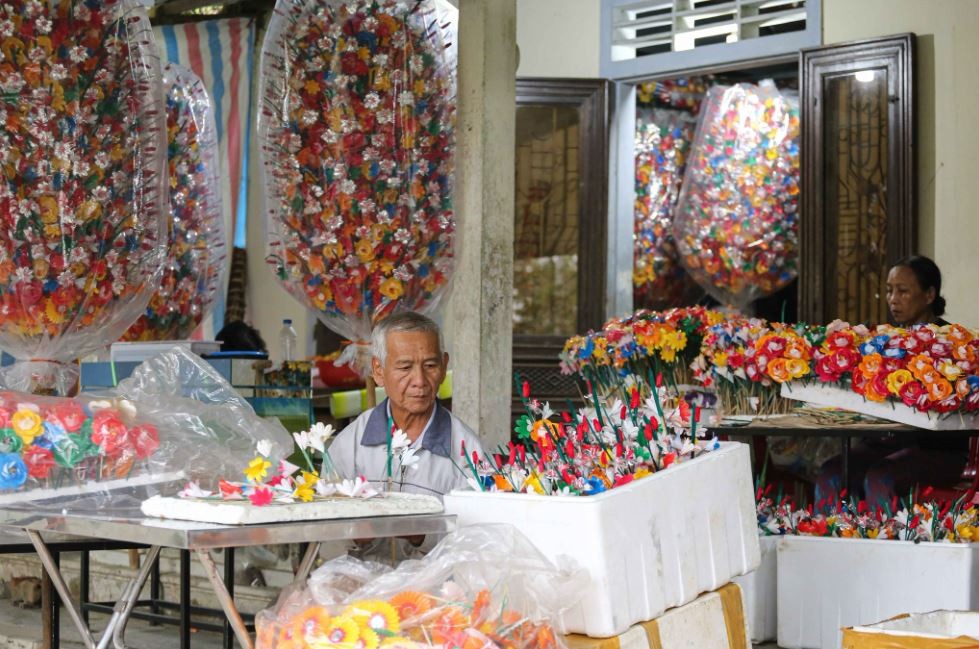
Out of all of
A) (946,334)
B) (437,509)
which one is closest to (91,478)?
(437,509)

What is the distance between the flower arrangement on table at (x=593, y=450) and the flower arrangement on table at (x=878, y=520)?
1.18 meters

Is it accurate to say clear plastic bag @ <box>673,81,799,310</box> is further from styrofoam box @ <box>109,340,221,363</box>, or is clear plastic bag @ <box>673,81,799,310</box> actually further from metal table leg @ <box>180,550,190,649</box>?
Answer: metal table leg @ <box>180,550,190,649</box>

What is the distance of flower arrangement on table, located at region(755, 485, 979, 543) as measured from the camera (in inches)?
145


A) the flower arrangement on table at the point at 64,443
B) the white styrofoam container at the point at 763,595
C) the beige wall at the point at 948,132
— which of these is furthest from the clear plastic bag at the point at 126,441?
the beige wall at the point at 948,132

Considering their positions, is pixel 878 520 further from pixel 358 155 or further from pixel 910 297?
pixel 358 155

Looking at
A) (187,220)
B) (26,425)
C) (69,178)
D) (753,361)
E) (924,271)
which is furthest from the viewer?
(187,220)

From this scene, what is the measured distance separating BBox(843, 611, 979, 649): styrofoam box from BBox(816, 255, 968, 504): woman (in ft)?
A: 6.00

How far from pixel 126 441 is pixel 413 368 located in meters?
0.75

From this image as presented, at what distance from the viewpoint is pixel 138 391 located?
3.14 metres

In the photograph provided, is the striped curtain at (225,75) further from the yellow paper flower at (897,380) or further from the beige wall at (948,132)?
the yellow paper flower at (897,380)

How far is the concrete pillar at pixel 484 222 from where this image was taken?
4.16 m

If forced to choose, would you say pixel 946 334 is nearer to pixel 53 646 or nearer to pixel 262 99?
pixel 262 99

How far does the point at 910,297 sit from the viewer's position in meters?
5.25

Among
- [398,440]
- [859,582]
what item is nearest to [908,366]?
[859,582]
